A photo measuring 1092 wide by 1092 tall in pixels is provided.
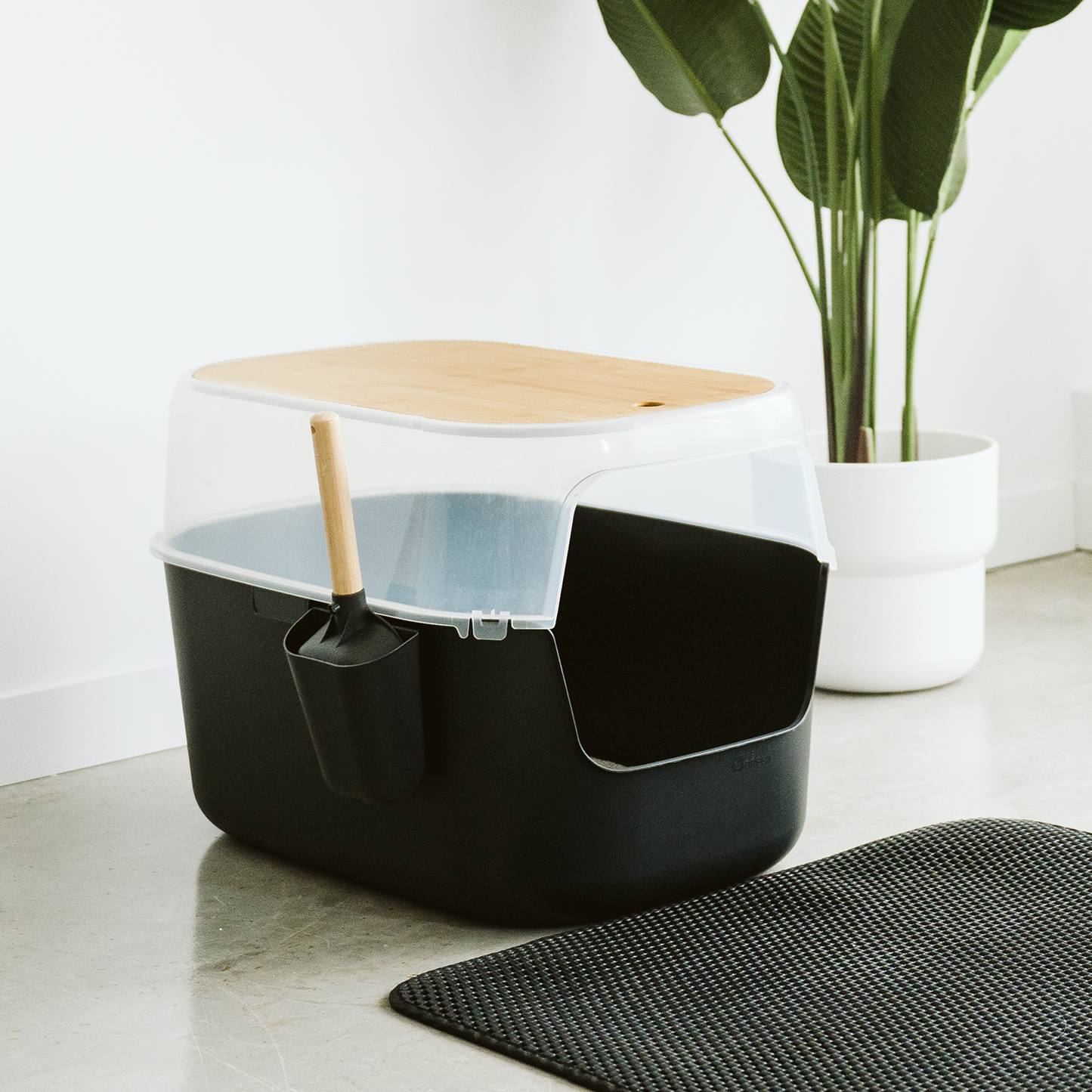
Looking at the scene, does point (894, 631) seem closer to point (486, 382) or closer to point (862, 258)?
point (862, 258)

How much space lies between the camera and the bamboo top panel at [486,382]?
111 centimetres

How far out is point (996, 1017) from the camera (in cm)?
99

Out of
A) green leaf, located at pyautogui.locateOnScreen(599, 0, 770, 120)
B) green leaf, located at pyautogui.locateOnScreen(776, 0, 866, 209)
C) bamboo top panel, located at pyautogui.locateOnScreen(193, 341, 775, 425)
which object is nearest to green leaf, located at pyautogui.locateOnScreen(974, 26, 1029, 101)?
green leaf, located at pyautogui.locateOnScreen(776, 0, 866, 209)

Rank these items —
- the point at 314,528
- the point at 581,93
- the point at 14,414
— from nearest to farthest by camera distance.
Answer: the point at 314,528, the point at 14,414, the point at 581,93

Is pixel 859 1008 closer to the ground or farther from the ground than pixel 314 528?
closer to the ground

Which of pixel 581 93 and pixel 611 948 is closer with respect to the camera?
pixel 611 948

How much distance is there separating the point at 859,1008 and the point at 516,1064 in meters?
0.23

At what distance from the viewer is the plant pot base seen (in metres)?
1.70

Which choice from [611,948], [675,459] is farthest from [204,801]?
[675,459]

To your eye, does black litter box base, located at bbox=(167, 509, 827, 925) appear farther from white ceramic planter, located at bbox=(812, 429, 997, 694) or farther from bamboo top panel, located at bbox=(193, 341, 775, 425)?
white ceramic planter, located at bbox=(812, 429, 997, 694)

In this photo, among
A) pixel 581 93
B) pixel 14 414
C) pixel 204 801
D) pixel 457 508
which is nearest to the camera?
pixel 457 508

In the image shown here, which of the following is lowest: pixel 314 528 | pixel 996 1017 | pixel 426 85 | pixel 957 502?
pixel 996 1017

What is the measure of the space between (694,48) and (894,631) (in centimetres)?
67

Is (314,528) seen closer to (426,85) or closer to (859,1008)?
(859,1008)
